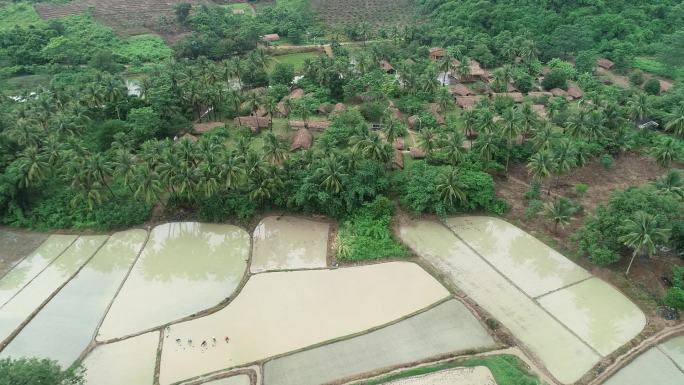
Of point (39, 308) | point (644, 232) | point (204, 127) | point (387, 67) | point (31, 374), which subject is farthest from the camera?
point (387, 67)

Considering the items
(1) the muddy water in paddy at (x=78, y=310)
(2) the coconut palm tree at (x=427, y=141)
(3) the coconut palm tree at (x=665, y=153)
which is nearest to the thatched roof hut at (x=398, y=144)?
(2) the coconut palm tree at (x=427, y=141)

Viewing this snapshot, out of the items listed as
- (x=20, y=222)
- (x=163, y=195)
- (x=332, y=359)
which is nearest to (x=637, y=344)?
(x=332, y=359)

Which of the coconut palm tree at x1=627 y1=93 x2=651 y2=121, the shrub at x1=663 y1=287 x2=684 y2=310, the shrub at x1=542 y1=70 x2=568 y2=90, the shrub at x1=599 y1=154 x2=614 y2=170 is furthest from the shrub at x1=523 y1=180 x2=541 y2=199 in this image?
the shrub at x1=542 y1=70 x2=568 y2=90

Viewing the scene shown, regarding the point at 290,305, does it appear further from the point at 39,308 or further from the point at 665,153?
the point at 665,153

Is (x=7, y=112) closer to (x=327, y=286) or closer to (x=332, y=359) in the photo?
(x=327, y=286)

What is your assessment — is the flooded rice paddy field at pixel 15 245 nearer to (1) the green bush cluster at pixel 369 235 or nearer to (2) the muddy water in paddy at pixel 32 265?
(2) the muddy water in paddy at pixel 32 265

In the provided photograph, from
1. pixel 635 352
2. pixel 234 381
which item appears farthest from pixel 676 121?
pixel 234 381
